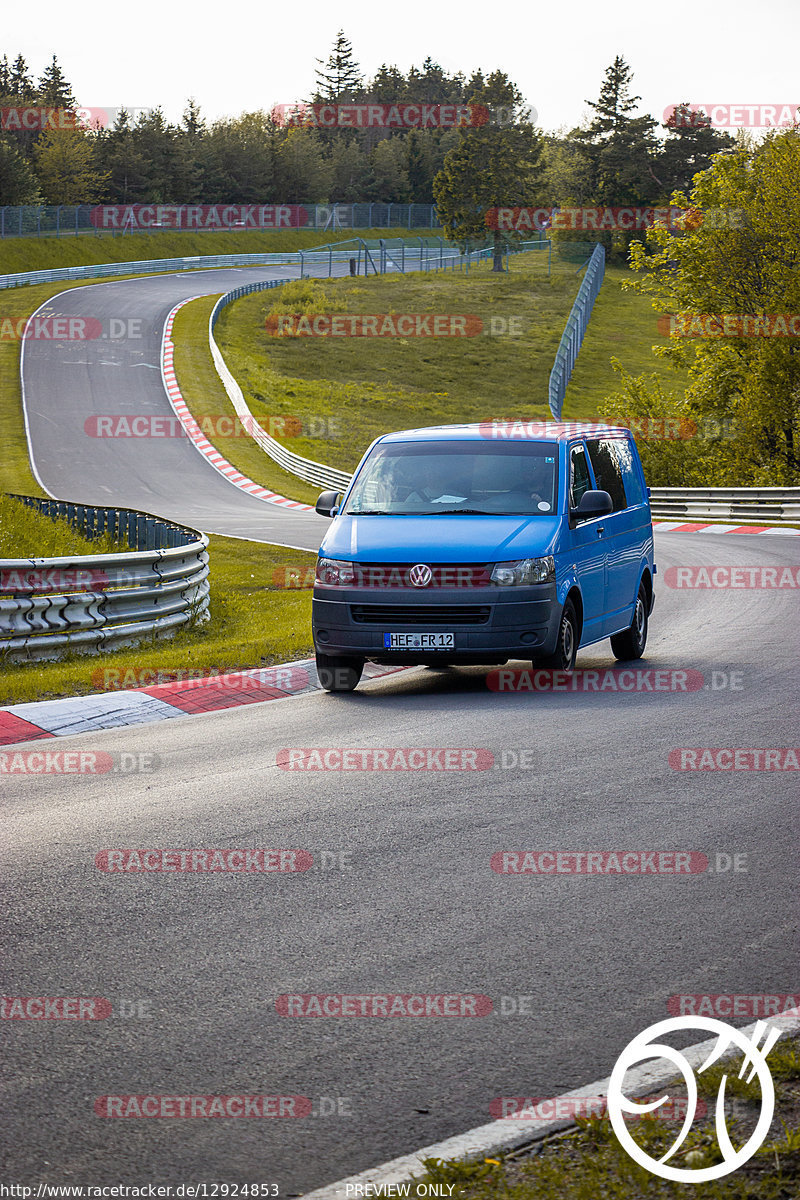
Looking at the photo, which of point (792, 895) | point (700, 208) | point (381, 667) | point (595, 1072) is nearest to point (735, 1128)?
point (595, 1072)

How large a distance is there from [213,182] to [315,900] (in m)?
115

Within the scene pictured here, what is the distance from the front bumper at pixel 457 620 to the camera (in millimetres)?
10484

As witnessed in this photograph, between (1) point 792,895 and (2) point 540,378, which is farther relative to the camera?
(2) point 540,378

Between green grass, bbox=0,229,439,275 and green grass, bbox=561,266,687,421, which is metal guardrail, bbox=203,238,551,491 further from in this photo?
green grass, bbox=561,266,687,421

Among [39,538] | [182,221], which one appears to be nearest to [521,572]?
[39,538]

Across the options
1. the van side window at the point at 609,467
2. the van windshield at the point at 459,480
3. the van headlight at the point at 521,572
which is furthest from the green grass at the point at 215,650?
the van side window at the point at 609,467

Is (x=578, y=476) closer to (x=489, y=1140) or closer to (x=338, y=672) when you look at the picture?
(x=338, y=672)

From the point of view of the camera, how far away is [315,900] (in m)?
5.61

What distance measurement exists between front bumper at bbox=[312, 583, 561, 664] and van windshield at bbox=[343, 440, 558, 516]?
983 mm

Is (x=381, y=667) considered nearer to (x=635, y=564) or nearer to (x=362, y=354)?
(x=635, y=564)

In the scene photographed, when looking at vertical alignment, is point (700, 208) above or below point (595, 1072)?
above

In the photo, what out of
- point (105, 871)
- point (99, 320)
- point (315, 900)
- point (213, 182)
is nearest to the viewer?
point (315, 900)

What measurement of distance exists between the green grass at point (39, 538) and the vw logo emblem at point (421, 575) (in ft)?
22.9

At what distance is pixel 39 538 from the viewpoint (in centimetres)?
1777
